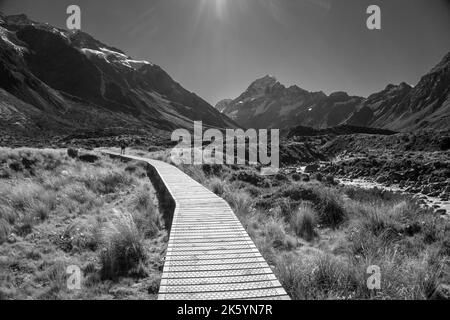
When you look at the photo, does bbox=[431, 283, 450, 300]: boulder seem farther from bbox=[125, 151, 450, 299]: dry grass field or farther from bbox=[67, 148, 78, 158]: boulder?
bbox=[67, 148, 78, 158]: boulder

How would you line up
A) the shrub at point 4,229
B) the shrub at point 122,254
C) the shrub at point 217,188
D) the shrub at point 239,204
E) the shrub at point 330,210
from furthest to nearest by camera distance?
the shrub at point 217,188
the shrub at point 239,204
the shrub at point 330,210
the shrub at point 4,229
the shrub at point 122,254

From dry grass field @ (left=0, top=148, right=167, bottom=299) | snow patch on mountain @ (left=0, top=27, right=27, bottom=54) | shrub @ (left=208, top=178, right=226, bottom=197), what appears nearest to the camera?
dry grass field @ (left=0, top=148, right=167, bottom=299)

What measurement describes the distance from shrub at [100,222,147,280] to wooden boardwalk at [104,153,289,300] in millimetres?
946

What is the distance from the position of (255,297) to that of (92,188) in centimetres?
1228

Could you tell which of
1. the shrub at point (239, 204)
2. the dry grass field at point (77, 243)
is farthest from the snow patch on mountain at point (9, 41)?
the shrub at point (239, 204)

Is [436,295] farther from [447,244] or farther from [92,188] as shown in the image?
[92,188]

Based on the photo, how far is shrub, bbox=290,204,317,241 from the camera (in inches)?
Answer: 345

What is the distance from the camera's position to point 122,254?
6805 millimetres

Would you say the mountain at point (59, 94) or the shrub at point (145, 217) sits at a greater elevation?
the mountain at point (59, 94)

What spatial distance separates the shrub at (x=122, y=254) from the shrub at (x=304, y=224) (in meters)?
4.45

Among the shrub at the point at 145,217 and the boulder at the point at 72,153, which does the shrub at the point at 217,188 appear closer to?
the shrub at the point at 145,217

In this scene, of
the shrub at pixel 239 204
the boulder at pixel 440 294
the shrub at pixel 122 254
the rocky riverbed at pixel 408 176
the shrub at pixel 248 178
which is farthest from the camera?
the shrub at pixel 248 178

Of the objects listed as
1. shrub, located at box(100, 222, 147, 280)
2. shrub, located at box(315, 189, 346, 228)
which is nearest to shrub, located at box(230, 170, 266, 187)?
shrub, located at box(315, 189, 346, 228)

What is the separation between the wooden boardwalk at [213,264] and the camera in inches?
173
